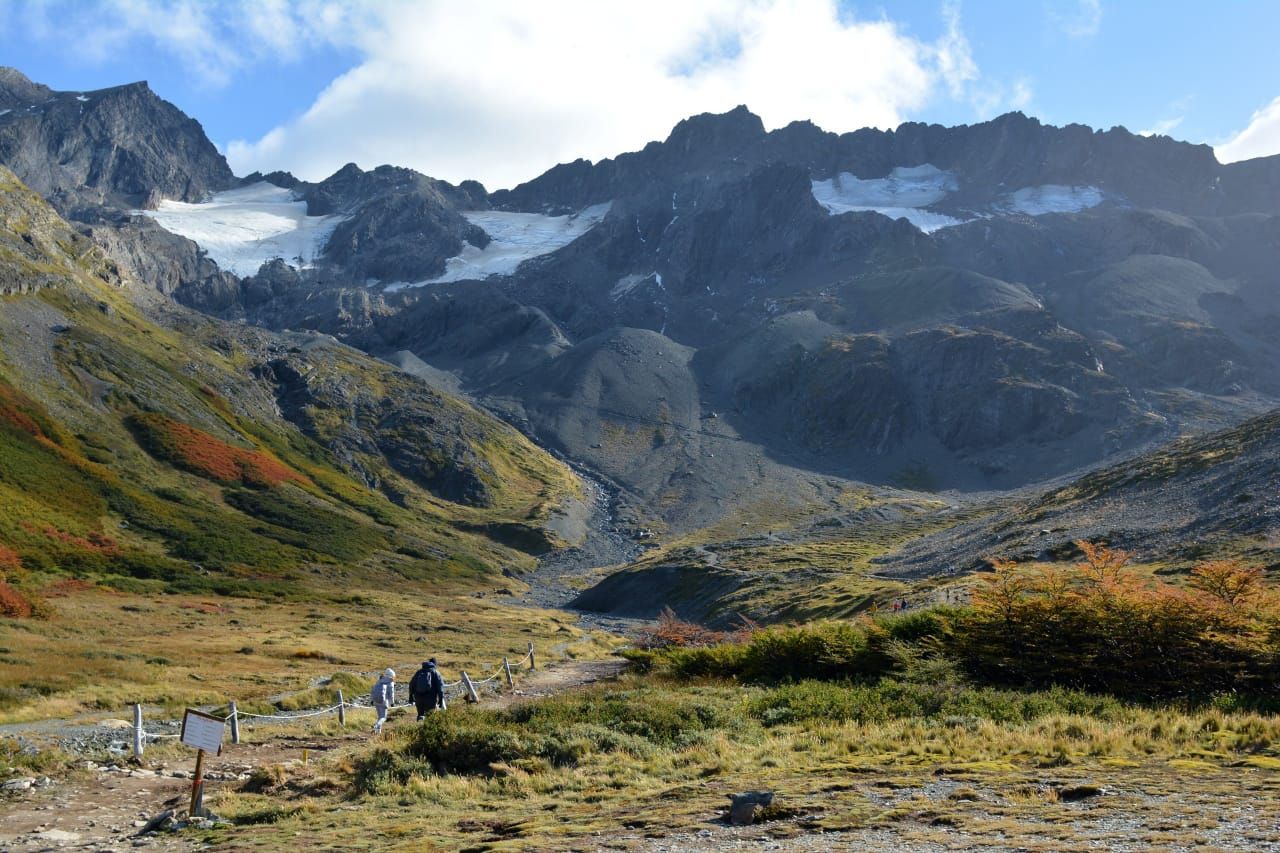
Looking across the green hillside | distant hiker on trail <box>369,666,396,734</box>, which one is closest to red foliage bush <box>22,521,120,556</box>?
the green hillside

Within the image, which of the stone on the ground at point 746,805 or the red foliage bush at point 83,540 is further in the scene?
the red foliage bush at point 83,540

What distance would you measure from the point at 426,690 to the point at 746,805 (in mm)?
16073

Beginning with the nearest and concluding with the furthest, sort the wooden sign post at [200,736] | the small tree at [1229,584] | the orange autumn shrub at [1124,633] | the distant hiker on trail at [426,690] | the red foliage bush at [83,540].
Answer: the wooden sign post at [200,736]
the orange autumn shrub at [1124,633]
the small tree at [1229,584]
the distant hiker on trail at [426,690]
the red foliage bush at [83,540]

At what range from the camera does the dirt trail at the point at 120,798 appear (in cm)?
1544

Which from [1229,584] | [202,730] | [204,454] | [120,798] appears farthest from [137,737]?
[204,454]

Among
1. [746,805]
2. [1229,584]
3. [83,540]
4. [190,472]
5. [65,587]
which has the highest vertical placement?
[190,472]

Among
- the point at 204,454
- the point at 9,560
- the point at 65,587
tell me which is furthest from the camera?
the point at 204,454

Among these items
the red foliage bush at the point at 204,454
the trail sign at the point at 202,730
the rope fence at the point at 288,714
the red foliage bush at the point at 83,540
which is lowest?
the rope fence at the point at 288,714

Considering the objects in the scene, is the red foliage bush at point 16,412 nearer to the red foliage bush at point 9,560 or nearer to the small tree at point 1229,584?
the red foliage bush at point 9,560

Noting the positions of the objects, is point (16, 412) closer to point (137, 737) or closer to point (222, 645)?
point (222, 645)

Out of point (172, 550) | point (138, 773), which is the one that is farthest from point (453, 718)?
point (172, 550)

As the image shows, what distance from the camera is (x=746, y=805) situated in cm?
1362

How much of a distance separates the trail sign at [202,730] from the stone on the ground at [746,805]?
974cm

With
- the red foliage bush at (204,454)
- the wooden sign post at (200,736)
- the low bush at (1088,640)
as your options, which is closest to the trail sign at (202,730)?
the wooden sign post at (200,736)
